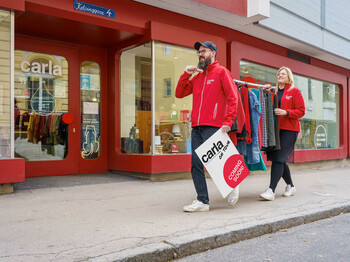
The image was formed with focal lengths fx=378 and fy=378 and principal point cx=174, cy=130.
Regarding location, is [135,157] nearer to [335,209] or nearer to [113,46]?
[113,46]

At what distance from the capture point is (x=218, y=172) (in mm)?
4898

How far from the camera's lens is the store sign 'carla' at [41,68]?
7789mm

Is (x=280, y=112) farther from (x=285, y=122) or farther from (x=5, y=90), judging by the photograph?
(x=5, y=90)

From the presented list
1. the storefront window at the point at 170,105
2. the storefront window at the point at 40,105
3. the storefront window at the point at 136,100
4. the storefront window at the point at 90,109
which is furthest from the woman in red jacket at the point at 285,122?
the storefront window at the point at 40,105

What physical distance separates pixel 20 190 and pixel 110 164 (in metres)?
2.79

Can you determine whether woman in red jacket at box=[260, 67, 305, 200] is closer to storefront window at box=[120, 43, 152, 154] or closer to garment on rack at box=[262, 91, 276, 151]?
garment on rack at box=[262, 91, 276, 151]

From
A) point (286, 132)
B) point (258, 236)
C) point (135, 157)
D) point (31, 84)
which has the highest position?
point (31, 84)

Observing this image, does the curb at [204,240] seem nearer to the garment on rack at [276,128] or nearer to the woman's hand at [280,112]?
the garment on rack at [276,128]

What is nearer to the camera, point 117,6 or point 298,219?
point 298,219

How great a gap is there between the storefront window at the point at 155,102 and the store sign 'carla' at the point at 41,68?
145 cm

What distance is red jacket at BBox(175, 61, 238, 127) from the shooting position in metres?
4.80

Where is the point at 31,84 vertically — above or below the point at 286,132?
above

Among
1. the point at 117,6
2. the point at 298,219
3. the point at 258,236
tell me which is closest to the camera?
the point at 258,236

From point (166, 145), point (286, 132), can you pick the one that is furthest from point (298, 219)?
point (166, 145)
